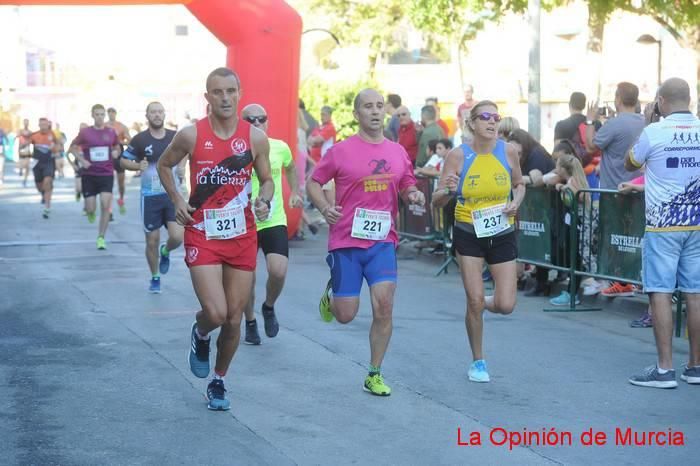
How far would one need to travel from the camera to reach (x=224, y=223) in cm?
693

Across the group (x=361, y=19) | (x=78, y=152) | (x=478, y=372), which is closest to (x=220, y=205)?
(x=478, y=372)

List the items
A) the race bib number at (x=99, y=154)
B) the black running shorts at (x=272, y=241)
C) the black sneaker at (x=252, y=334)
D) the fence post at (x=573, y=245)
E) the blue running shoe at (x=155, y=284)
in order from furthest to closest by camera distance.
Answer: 1. the race bib number at (x=99, y=154)
2. the blue running shoe at (x=155, y=284)
3. the fence post at (x=573, y=245)
4. the black sneaker at (x=252, y=334)
5. the black running shorts at (x=272, y=241)

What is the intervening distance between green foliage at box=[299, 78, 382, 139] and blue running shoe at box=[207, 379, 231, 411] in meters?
22.4

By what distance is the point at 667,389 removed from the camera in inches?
308

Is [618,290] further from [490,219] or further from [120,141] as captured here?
[120,141]

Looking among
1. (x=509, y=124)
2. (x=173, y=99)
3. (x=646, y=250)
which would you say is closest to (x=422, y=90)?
(x=173, y=99)

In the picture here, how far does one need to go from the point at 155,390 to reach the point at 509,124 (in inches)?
234

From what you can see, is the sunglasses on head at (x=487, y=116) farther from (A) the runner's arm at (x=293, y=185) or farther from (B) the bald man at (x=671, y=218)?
(A) the runner's arm at (x=293, y=185)

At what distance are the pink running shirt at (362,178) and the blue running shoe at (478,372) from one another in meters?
1.04

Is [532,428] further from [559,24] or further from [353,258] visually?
[559,24]

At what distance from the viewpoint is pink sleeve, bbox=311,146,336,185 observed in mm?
7625

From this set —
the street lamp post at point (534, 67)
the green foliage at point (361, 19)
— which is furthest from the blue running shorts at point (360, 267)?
the green foliage at point (361, 19)

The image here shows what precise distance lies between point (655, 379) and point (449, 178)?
187cm

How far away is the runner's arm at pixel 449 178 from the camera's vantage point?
789 centimetres
